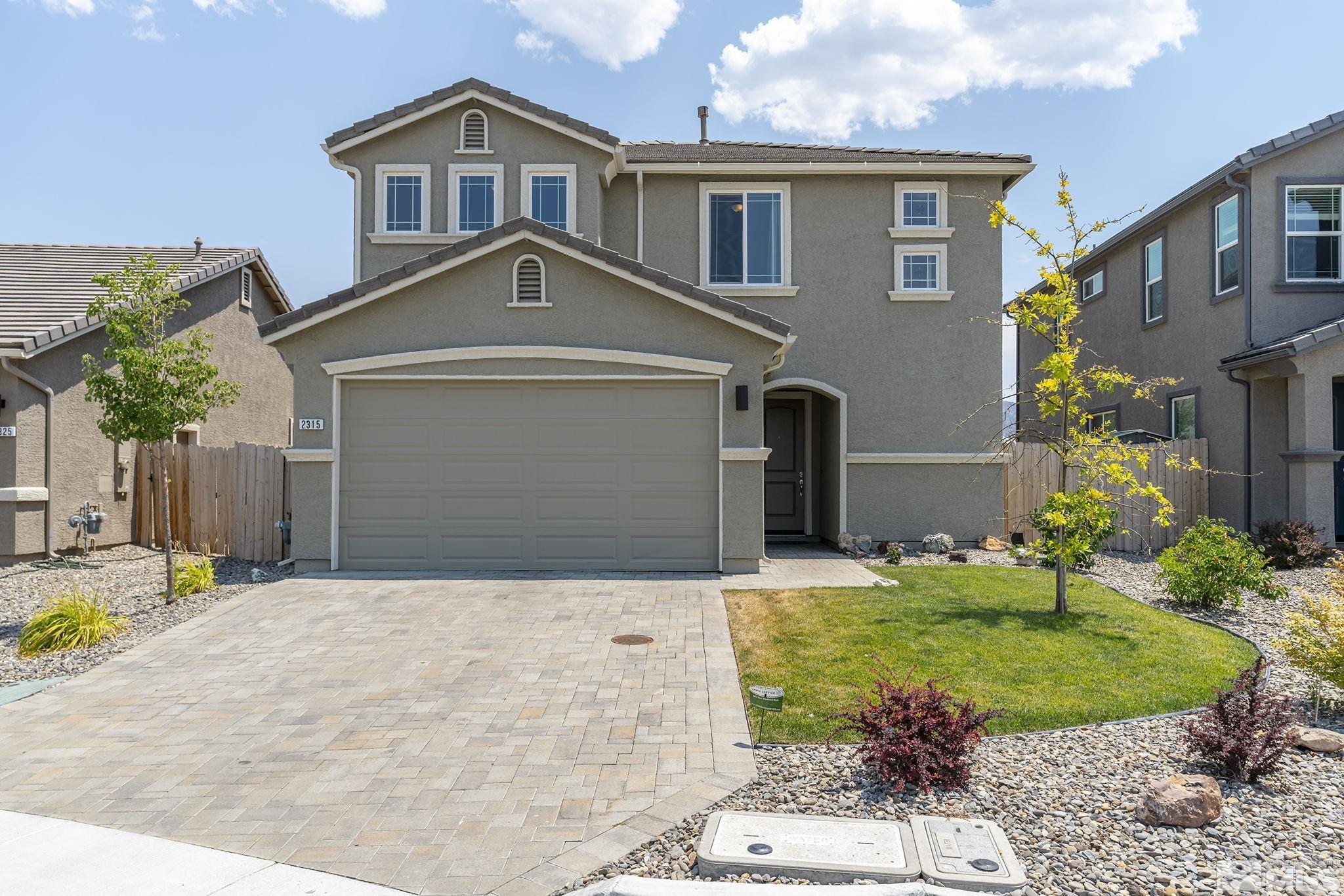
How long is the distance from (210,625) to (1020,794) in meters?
8.02

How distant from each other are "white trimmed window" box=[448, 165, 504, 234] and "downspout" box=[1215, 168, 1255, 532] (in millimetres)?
12653

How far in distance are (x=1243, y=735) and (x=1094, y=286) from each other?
752 inches

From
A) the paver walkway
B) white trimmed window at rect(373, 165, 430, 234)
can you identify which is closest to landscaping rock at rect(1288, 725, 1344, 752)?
the paver walkway

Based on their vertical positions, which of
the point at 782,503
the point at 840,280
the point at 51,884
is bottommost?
the point at 51,884

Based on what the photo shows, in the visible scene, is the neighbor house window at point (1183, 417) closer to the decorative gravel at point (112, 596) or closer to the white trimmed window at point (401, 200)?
the white trimmed window at point (401, 200)

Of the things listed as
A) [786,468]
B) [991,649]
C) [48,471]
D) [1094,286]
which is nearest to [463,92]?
[786,468]

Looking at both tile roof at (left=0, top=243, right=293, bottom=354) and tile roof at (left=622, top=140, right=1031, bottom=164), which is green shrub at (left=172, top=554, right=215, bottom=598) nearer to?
tile roof at (left=0, top=243, right=293, bottom=354)

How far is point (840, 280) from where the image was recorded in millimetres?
14891

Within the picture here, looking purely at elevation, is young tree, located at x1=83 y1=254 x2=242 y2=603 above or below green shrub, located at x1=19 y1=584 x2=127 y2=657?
above

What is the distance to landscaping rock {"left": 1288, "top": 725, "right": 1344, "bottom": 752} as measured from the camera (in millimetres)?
5297

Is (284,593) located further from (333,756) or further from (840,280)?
(840,280)

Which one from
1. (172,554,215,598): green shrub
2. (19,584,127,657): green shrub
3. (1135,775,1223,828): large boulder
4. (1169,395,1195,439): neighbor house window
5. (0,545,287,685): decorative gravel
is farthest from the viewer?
(1169,395,1195,439): neighbor house window

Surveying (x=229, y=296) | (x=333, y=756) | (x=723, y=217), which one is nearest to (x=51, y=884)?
(x=333, y=756)

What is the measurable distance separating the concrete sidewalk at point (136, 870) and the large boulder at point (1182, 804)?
377 cm
